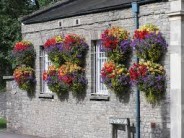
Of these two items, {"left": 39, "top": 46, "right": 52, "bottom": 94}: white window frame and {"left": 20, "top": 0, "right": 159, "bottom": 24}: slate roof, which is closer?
{"left": 20, "top": 0, "right": 159, "bottom": 24}: slate roof

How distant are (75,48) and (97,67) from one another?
1.00 meters

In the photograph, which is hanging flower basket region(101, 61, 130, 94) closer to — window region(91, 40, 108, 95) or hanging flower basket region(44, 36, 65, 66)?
window region(91, 40, 108, 95)

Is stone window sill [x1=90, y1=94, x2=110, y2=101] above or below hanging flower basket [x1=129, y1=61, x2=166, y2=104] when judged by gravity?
below

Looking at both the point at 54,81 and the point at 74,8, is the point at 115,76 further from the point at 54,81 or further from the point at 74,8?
the point at 74,8

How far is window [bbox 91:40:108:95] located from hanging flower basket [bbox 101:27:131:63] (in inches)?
56.8

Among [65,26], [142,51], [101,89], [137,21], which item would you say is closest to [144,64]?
[142,51]

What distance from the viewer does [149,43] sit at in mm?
16516

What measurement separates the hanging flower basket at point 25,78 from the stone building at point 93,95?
1.06ft

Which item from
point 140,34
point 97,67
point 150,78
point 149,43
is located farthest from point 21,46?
point 150,78

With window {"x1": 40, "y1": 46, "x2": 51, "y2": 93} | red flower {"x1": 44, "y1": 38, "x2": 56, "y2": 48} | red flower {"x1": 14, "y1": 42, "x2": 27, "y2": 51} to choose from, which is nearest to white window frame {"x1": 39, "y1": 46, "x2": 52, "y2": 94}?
window {"x1": 40, "y1": 46, "x2": 51, "y2": 93}

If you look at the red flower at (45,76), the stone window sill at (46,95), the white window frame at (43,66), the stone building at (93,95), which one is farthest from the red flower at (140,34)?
the white window frame at (43,66)

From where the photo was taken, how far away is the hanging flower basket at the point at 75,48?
1984 cm

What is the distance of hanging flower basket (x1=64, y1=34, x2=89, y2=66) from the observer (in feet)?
65.1

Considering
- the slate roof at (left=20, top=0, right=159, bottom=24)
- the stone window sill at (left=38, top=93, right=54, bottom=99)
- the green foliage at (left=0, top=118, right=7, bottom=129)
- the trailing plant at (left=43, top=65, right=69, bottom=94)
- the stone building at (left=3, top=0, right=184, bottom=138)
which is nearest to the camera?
the stone building at (left=3, top=0, right=184, bottom=138)
